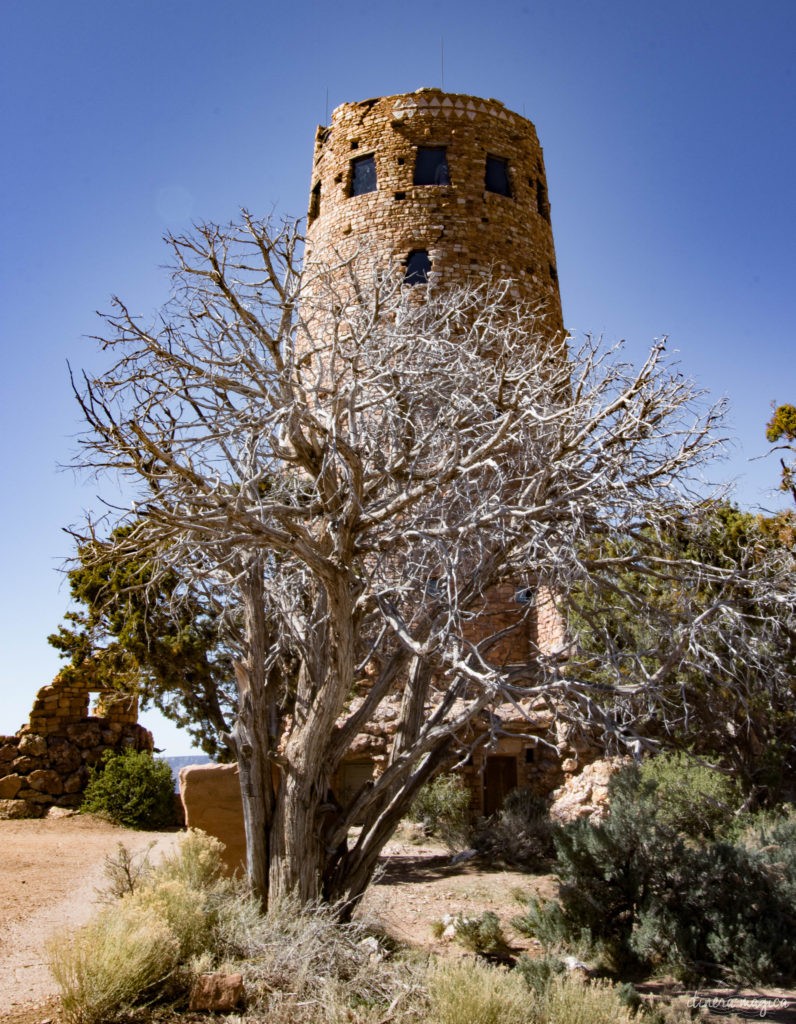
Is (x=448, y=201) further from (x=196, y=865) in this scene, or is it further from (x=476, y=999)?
(x=476, y=999)

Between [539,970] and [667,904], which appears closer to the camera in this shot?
[539,970]

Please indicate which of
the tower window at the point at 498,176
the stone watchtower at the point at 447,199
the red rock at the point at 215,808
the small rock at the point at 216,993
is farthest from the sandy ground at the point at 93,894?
the tower window at the point at 498,176

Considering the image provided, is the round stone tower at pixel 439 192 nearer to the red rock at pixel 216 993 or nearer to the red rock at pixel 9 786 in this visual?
the red rock at pixel 9 786

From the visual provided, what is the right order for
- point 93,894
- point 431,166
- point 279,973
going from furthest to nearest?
1. point 431,166
2. point 93,894
3. point 279,973

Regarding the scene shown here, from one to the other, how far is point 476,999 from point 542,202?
1781 centimetres

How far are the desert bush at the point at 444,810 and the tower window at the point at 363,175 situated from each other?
12.3 metres

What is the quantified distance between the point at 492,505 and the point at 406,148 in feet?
44.7

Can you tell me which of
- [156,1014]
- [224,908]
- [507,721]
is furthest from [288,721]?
[156,1014]

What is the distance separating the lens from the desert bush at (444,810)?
13.5 metres

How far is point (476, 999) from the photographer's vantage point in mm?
4797

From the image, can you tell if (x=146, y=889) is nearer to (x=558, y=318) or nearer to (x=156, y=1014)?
(x=156, y=1014)

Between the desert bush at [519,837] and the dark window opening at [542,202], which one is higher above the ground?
the dark window opening at [542,202]

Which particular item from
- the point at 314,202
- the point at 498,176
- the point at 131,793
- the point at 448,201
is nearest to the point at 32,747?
the point at 131,793

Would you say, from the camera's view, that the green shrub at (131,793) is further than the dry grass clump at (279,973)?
Yes
